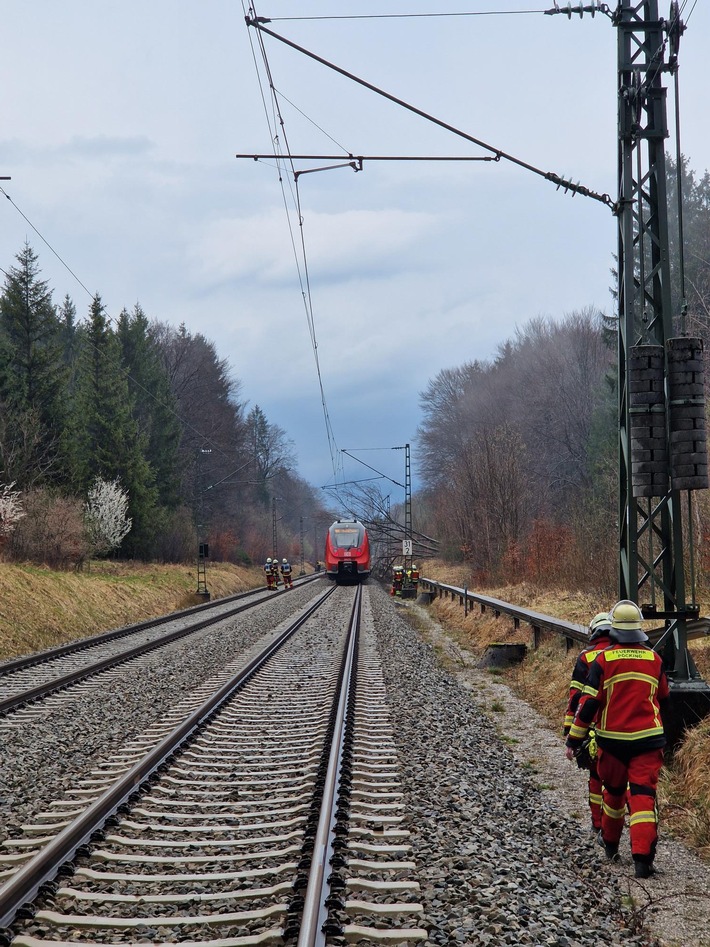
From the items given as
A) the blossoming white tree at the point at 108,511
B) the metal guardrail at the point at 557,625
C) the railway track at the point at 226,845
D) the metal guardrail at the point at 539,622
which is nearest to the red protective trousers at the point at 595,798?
the railway track at the point at 226,845

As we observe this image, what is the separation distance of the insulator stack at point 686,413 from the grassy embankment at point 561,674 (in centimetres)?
214

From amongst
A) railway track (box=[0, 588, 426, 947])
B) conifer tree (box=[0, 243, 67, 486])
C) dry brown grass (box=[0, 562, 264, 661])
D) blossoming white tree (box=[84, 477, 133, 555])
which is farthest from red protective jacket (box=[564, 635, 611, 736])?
blossoming white tree (box=[84, 477, 133, 555])

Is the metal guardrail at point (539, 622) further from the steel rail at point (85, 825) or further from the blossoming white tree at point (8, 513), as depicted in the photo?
the blossoming white tree at point (8, 513)

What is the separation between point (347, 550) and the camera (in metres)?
44.6

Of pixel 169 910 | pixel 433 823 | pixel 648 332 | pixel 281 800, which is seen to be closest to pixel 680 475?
pixel 648 332

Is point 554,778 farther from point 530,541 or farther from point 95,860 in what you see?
point 530,541

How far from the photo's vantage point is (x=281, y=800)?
6539mm

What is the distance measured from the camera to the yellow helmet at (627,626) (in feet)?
18.4

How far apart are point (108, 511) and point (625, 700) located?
37.8 metres

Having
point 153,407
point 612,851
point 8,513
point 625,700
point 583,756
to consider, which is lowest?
point 612,851

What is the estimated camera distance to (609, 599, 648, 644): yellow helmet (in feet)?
18.4

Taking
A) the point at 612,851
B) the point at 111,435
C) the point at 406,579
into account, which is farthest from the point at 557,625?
the point at 111,435

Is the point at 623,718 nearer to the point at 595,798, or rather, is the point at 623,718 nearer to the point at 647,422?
the point at 595,798

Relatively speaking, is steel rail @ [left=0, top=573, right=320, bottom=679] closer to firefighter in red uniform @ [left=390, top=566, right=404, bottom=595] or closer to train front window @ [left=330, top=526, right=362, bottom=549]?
firefighter in red uniform @ [left=390, top=566, right=404, bottom=595]
